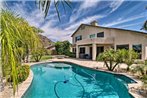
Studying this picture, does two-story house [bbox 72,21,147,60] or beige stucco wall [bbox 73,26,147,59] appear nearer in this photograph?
beige stucco wall [bbox 73,26,147,59]

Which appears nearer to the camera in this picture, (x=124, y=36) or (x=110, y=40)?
(x=124, y=36)

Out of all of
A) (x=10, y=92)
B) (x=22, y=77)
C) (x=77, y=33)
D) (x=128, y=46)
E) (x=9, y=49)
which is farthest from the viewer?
(x=77, y=33)

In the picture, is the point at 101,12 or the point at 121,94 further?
the point at 101,12

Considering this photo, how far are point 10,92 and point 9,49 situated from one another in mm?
8855

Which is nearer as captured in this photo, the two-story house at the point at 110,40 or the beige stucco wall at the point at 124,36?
the beige stucco wall at the point at 124,36

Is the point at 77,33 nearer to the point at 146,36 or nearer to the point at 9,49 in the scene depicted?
the point at 146,36

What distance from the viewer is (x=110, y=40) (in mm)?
32031

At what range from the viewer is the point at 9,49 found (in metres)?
1.90

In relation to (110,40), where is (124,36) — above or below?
above

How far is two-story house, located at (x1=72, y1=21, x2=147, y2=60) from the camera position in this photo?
86.3 ft

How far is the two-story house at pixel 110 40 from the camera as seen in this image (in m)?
26.3

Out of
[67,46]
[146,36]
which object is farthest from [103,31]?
[67,46]

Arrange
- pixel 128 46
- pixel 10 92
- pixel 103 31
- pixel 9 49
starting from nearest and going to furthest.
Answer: pixel 9 49 < pixel 10 92 < pixel 128 46 < pixel 103 31

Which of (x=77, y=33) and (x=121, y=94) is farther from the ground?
(x=77, y=33)
